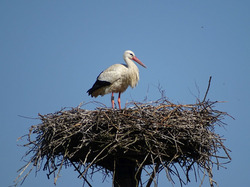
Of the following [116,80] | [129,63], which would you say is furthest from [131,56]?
[116,80]

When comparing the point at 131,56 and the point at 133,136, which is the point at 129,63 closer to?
the point at 131,56

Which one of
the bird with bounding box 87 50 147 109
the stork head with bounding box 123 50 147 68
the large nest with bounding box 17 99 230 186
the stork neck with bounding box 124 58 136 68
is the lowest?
the large nest with bounding box 17 99 230 186

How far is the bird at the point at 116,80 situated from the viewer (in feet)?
29.8

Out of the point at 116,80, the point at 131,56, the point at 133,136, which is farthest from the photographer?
the point at 131,56

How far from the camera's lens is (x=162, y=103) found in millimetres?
6621

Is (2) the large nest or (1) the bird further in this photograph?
(1) the bird

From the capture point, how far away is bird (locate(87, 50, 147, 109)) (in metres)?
9.09

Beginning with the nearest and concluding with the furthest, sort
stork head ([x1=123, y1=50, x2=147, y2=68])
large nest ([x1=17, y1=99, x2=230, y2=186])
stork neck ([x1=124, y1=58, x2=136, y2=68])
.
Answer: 1. large nest ([x1=17, y1=99, x2=230, y2=186])
2. stork neck ([x1=124, y1=58, x2=136, y2=68])
3. stork head ([x1=123, y1=50, x2=147, y2=68])

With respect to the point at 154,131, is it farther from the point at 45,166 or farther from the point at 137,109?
the point at 45,166

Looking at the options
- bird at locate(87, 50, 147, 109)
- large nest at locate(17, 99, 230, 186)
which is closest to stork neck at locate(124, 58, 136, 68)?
bird at locate(87, 50, 147, 109)

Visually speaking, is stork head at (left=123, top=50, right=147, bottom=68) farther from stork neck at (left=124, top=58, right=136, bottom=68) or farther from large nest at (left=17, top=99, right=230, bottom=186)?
large nest at (left=17, top=99, right=230, bottom=186)

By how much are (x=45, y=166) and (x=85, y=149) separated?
0.69m

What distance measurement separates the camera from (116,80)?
9.10m

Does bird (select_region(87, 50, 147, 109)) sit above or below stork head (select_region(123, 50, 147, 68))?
below
